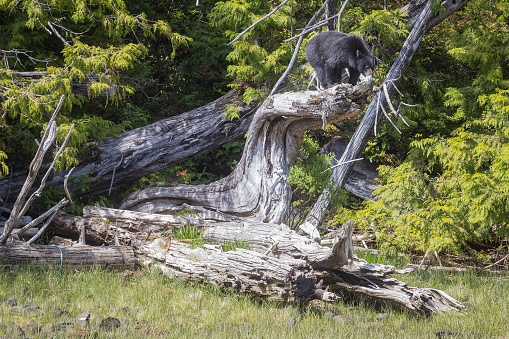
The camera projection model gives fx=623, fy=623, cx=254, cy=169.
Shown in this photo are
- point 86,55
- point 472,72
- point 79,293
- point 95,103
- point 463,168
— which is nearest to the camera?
point 79,293

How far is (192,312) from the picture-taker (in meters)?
6.59

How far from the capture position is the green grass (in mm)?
5855

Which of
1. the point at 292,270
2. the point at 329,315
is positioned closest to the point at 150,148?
the point at 292,270

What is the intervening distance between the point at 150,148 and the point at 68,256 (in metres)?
3.56

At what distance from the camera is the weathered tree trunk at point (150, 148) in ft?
34.3

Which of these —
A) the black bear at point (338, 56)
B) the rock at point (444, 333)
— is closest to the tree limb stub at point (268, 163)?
the black bear at point (338, 56)

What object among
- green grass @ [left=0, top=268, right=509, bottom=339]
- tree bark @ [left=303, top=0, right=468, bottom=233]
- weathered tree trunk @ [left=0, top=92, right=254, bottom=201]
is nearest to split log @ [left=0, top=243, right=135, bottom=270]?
green grass @ [left=0, top=268, right=509, bottom=339]

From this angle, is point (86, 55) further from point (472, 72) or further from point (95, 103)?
point (472, 72)

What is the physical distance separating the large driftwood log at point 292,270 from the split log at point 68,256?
0.35 metres

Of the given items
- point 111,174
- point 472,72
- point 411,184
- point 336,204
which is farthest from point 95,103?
point 472,72

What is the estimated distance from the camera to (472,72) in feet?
41.0

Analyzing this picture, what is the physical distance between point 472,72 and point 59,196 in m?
8.25

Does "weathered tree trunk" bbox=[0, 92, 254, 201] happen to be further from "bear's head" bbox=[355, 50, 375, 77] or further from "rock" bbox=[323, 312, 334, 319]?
"rock" bbox=[323, 312, 334, 319]

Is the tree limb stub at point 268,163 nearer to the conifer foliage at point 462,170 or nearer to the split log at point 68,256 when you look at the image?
the conifer foliage at point 462,170
